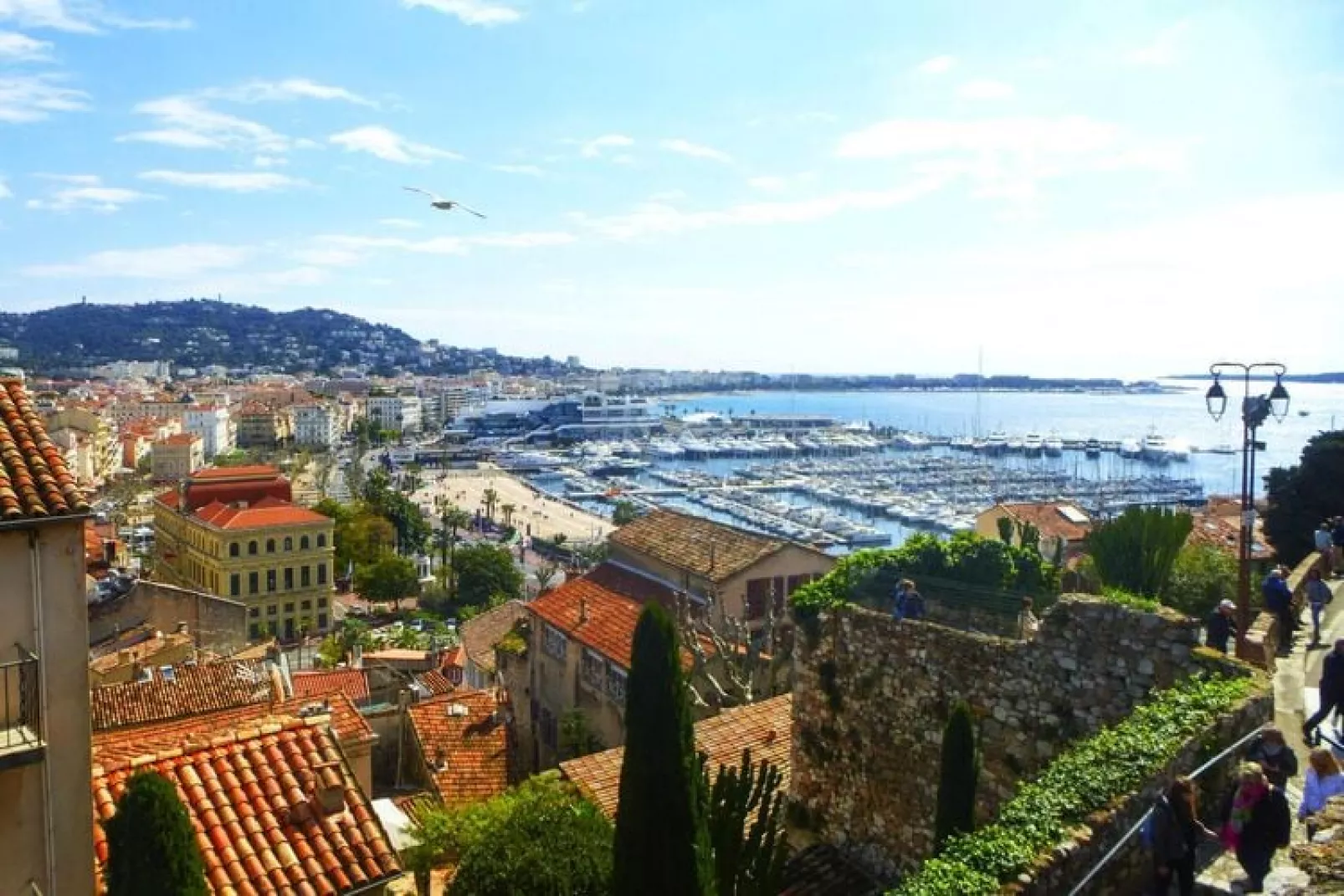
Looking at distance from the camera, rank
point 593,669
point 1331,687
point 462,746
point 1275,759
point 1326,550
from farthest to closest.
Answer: point 593,669 < point 462,746 < point 1326,550 < point 1331,687 < point 1275,759

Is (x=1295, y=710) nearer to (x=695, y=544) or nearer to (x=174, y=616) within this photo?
(x=695, y=544)

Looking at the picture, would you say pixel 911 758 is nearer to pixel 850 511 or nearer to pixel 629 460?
pixel 850 511

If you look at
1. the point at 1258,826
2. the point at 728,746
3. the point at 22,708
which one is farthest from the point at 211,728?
the point at 1258,826

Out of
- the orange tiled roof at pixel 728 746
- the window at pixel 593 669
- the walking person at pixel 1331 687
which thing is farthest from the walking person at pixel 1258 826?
the window at pixel 593 669

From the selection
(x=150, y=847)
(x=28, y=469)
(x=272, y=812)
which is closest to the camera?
(x=150, y=847)

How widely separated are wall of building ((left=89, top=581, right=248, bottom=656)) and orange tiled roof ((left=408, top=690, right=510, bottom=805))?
13980mm

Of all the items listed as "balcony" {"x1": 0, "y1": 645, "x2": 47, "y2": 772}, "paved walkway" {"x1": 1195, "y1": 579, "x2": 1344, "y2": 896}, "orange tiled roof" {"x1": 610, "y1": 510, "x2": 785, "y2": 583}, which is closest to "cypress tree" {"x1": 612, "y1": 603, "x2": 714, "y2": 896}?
"paved walkway" {"x1": 1195, "y1": 579, "x2": 1344, "y2": 896}

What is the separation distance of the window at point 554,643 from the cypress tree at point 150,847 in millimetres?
14766

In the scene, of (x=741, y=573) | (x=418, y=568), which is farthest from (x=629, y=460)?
(x=741, y=573)

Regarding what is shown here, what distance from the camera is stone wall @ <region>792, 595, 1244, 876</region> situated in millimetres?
8359

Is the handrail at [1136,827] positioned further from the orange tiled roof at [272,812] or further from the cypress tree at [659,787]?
the orange tiled roof at [272,812]

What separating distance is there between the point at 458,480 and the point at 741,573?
11614 centimetres

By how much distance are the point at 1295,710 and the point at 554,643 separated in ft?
49.4

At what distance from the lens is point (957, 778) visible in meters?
7.94
